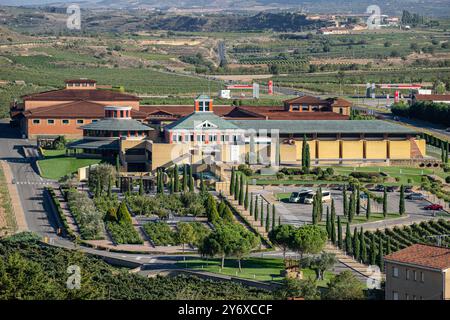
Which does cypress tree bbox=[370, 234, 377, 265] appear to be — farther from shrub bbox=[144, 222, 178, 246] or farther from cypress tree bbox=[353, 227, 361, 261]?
shrub bbox=[144, 222, 178, 246]

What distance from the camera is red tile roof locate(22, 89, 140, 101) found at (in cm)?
9562

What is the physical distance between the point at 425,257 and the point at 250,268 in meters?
9.68

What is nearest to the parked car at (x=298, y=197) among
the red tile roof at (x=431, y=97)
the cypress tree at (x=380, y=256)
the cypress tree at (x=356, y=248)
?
the cypress tree at (x=356, y=248)

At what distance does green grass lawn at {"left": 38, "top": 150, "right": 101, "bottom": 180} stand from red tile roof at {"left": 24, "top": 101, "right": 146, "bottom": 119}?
10047 mm

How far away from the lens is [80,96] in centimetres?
9700

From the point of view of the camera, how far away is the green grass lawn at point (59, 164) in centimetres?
7144

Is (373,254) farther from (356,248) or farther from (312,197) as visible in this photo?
(312,197)

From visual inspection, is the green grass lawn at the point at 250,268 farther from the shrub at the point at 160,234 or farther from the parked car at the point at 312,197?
the parked car at the point at 312,197

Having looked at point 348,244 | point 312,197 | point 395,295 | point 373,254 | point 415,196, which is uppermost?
point 395,295

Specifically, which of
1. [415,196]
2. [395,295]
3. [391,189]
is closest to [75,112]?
[391,189]

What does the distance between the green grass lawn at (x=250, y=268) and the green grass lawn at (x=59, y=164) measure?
22194 mm

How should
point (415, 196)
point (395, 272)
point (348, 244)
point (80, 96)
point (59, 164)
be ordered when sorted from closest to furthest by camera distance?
point (395, 272)
point (348, 244)
point (415, 196)
point (59, 164)
point (80, 96)

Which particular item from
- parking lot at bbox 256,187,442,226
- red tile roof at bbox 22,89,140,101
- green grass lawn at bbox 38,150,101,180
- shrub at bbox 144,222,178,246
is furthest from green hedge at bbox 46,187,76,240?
red tile roof at bbox 22,89,140,101

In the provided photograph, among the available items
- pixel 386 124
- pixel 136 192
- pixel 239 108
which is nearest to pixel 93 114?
pixel 239 108
